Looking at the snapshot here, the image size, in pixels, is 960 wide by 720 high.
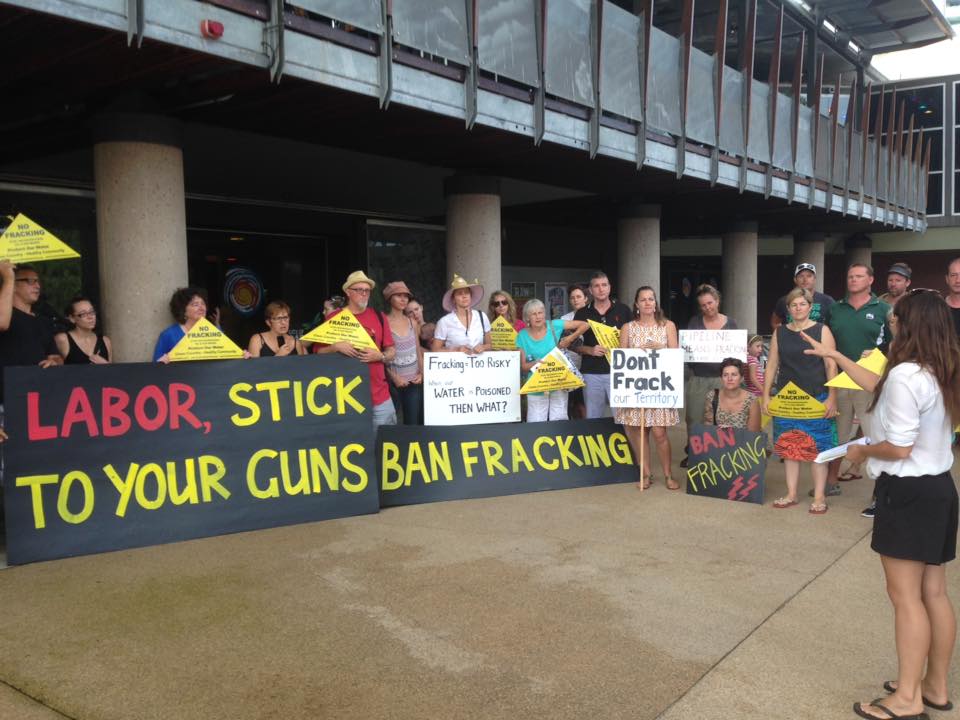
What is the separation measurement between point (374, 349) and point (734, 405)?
3180mm

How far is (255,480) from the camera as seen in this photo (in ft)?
18.6

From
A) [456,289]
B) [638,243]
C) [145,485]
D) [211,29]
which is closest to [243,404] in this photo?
[145,485]

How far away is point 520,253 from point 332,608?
52.2 feet

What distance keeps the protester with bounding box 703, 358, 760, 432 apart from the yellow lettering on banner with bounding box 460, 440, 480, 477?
81.1 inches

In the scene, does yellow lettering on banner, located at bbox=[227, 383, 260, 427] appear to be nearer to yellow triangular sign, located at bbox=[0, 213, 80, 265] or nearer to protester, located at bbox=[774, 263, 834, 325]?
yellow triangular sign, located at bbox=[0, 213, 80, 265]

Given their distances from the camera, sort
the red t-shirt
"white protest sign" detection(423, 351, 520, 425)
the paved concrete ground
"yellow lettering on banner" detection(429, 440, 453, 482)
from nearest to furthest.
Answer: the paved concrete ground, the red t-shirt, "yellow lettering on banner" detection(429, 440, 453, 482), "white protest sign" detection(423, 351, 520, 425)

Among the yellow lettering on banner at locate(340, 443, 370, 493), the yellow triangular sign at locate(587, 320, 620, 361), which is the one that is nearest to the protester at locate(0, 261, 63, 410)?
the yellow lettering on banner at locate(340, 443, 370, 493)

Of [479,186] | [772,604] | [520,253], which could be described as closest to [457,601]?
[772,604]

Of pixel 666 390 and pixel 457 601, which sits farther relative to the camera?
pixel 666 390

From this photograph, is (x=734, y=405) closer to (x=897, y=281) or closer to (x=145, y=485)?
(x=897, y=281)

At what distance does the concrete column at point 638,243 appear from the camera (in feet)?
50.6

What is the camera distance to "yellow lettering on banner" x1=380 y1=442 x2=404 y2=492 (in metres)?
6.38

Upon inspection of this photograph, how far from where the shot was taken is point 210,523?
5445 mm

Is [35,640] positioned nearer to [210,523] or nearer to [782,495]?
[210,523]
